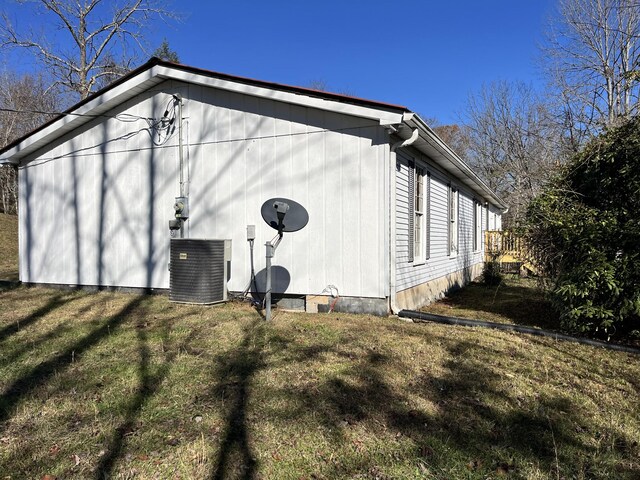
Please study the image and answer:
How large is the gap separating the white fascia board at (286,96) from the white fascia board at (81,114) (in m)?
0.54

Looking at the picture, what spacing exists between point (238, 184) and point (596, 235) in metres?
5.16

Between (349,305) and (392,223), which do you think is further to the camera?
(349,305)

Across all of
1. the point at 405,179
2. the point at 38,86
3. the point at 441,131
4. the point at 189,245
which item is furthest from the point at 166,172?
the point at 441,131

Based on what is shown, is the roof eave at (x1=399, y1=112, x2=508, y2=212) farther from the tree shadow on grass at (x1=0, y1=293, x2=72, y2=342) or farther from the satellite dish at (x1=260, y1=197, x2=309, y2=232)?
the tree shadow on grass at (x1=0, y1=293, x2=72, y2=342)

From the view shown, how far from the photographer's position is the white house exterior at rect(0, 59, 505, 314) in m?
6.48

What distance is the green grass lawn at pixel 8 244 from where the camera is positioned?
56.6 ft

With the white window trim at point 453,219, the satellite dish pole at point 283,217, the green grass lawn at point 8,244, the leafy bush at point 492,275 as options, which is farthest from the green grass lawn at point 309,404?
the green grass lawn at point 8,244

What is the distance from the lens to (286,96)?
672 cm

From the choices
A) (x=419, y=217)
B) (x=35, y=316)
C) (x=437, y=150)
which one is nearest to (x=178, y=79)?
(x=35, y=316)

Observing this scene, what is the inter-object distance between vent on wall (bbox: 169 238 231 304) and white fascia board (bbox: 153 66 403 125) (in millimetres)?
2371

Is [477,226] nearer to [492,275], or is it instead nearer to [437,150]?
[492,275]

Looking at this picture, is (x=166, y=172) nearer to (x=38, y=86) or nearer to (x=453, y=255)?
(x=453, y=255)

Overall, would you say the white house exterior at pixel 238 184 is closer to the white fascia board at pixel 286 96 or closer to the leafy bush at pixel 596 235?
the white fascia board at pixel 286 96

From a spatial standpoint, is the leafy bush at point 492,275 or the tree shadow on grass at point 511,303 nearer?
the tree shadow on grass at point 511,303
